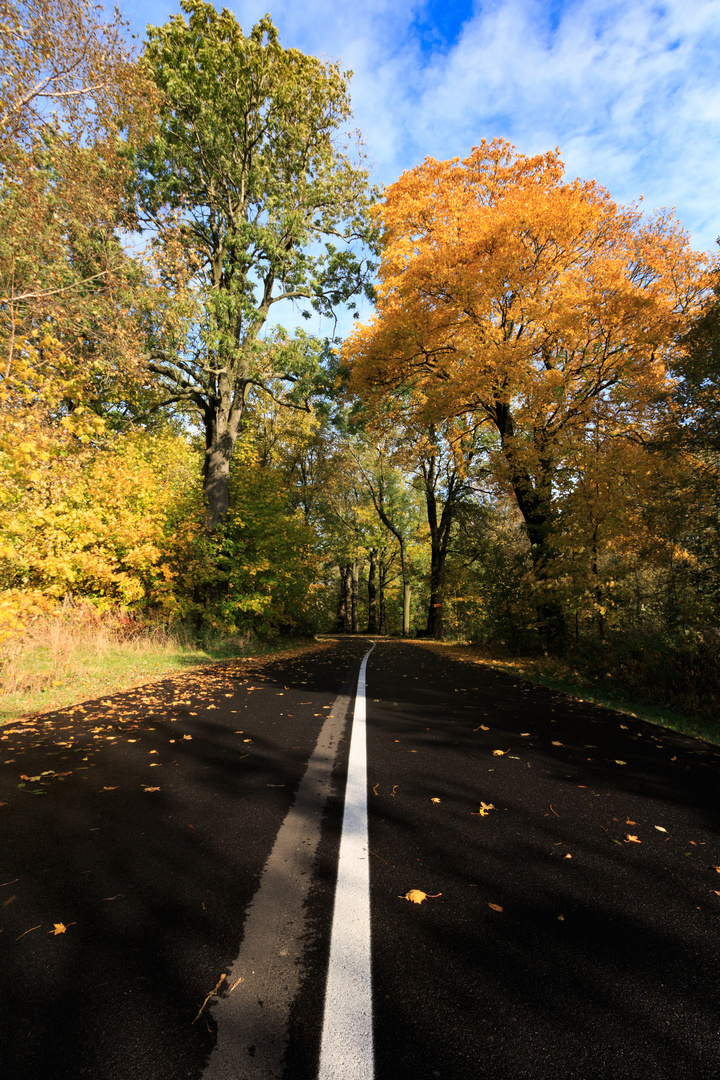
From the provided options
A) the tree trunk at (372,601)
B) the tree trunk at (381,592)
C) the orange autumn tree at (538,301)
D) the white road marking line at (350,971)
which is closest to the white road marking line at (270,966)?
the white road marking line at (350,971)

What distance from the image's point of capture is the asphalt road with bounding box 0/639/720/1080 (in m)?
1.45

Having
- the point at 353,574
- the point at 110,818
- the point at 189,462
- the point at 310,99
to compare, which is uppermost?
the point at 310,99

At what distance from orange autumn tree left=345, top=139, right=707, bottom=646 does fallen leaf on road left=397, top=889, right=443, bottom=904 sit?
→ 881 cm

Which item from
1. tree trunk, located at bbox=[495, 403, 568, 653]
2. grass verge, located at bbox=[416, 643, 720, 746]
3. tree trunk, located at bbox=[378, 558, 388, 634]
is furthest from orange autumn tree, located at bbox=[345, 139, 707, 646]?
tree trunk, located at bbox=[378, 558, 388, 634]

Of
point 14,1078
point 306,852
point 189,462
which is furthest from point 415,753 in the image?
point 189,462

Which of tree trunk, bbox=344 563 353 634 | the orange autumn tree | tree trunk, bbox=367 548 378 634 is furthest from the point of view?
tree trunk, bbox=344 563 353 634

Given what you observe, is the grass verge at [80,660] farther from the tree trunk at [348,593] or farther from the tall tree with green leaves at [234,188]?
the tree trunk at [348,593]

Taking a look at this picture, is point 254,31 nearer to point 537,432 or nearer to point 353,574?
point 537,432

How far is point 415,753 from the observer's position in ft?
14.2

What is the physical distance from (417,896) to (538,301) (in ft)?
41.4

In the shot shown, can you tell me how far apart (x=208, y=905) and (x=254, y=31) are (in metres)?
19.5

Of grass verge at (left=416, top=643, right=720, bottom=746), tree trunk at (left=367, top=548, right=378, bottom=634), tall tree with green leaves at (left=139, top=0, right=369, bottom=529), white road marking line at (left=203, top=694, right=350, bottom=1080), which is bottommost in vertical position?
white road marking line at (left=203, top=694, right=350, bottom=1080)

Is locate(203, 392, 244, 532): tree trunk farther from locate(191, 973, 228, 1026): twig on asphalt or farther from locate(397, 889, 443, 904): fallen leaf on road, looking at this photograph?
locate(191, 973, 228, 1026): twig on asphalt

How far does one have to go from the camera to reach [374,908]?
2.14 meters
